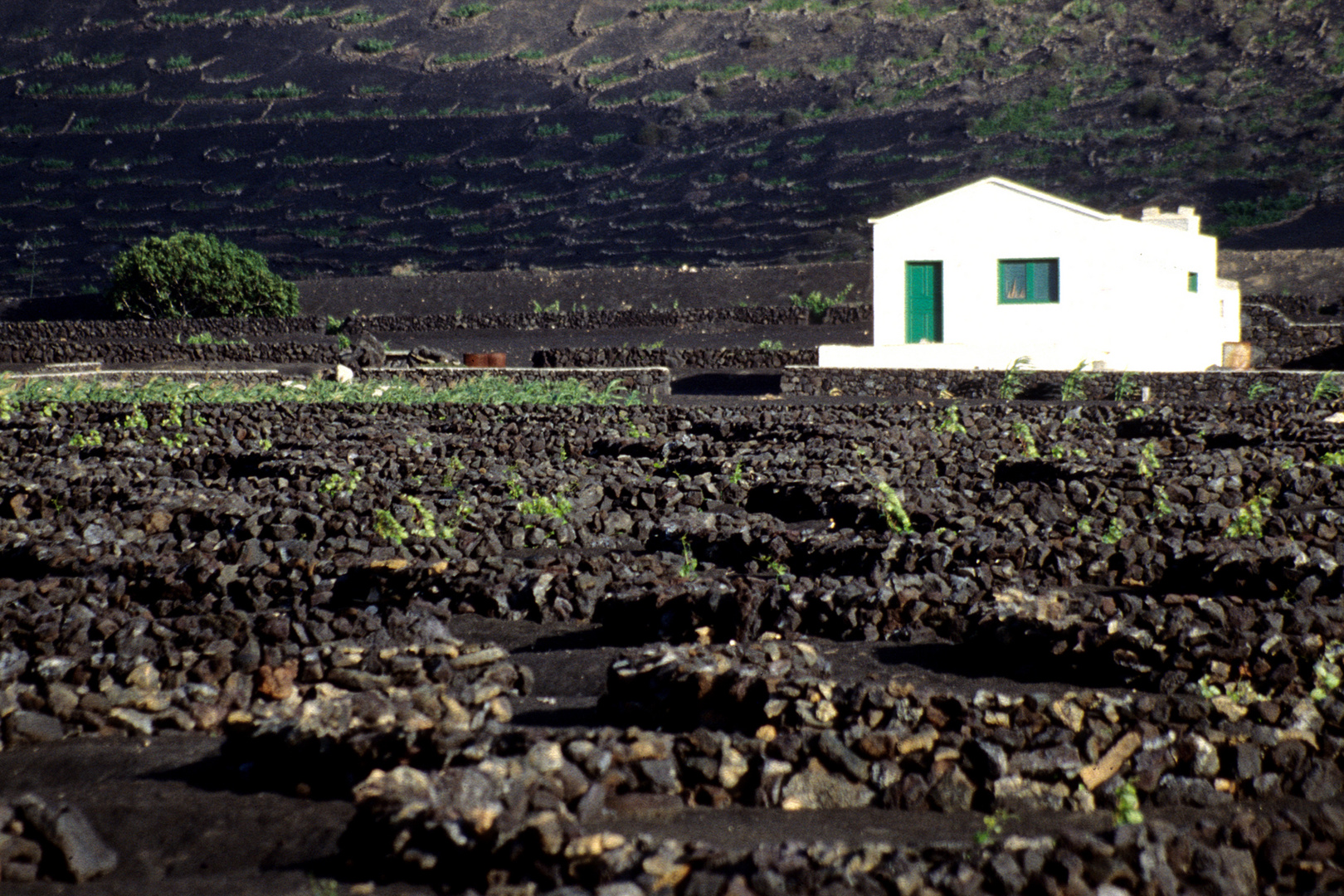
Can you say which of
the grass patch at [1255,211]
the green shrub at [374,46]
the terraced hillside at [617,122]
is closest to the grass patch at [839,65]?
the terraced hillside at [617,122]

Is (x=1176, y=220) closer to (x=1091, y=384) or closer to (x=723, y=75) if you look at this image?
(x=1091, y=384)

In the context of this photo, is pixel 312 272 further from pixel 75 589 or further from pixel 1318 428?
pixel 75 589

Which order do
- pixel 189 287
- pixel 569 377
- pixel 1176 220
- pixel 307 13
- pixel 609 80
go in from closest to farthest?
1. pixel 569 377
2. pixel 1176 220
3. pixel 189 287
4. pixel 609 80
5. pixel 307 13

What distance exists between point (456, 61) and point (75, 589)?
65.8 meters

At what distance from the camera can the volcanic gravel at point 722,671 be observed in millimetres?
2859

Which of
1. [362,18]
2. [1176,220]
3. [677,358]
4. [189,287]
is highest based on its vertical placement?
[362,18]

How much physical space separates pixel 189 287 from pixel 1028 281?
23.3 m

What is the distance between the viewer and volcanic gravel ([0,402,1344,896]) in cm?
286

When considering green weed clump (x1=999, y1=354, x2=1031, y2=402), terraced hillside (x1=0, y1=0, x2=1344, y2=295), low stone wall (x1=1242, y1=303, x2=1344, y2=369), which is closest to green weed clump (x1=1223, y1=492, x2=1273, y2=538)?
green weed clump (x1=999, y1=354, x2=1031, y2=402)

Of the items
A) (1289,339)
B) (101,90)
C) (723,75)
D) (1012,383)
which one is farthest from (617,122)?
(1012,383)

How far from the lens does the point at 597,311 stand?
33594 mm

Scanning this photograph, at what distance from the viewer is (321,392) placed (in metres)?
21.1

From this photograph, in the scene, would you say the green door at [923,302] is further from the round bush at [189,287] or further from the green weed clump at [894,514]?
the round bush at [189,287]

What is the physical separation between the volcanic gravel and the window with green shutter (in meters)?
14.9
